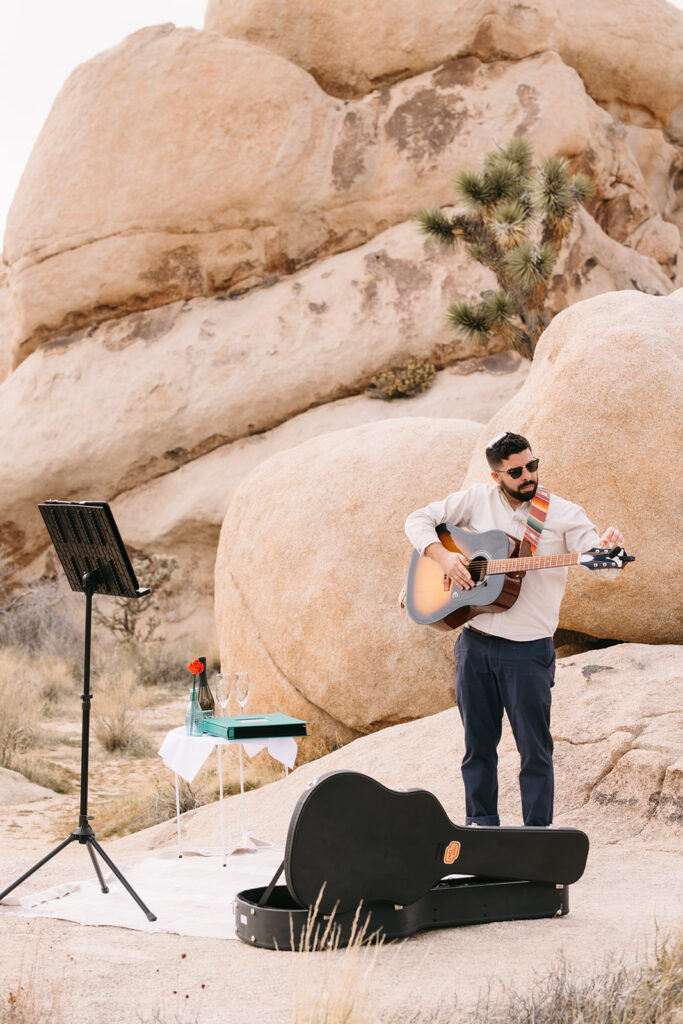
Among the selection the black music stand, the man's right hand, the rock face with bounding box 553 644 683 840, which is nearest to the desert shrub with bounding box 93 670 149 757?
the rock face with bounding box 553 644 683 840

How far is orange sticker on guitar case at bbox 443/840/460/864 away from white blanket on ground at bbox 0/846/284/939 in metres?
→ 0.86

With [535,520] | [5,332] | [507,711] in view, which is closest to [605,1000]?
[507,711]

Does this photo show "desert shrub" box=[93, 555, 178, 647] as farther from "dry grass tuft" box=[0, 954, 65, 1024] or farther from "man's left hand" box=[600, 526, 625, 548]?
"dry grass tuft" box=[0, 954, 65, 1024]

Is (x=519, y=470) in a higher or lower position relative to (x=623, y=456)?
higher

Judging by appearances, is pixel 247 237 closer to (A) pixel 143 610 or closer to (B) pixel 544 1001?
(A) pixel 143 610

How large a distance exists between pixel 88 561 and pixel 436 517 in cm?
163

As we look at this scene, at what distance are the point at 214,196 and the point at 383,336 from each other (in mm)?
3572

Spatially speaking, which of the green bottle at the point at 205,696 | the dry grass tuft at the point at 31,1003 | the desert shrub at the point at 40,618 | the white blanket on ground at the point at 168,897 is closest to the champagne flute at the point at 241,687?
the green bottle at the point at 205,696

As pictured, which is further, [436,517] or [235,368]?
[235,368]

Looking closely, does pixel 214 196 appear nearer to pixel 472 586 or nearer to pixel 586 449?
pixel 586 449

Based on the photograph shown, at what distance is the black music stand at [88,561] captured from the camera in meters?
4.70

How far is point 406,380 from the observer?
15938 mm

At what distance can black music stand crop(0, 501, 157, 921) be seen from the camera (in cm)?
470

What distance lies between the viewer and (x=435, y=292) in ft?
53.4
